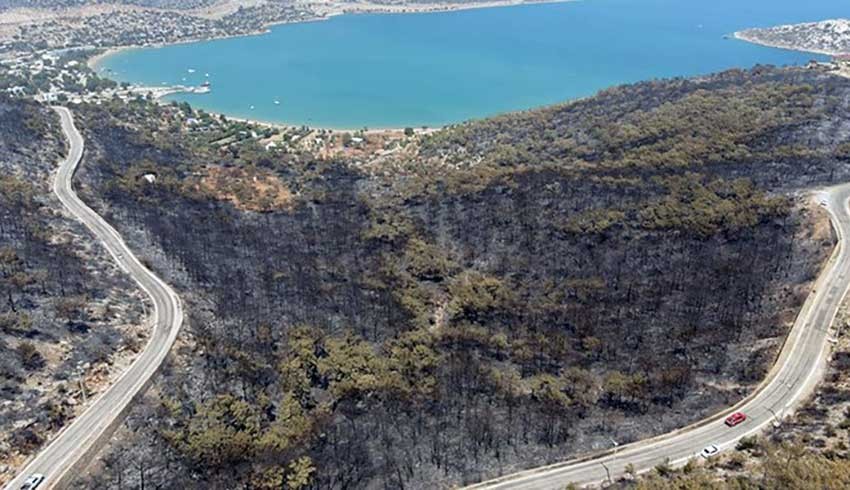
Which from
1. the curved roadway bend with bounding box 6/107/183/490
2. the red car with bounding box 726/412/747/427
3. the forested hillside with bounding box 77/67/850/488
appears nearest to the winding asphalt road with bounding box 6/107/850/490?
the curved roadway bend with bounding box 6/107/183/490

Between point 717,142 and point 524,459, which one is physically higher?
point 717,142

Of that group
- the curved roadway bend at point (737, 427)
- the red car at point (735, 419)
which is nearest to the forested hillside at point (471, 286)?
the curved roadway bend at point (737, 427)

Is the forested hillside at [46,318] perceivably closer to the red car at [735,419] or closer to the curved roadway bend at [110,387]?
the curved roadway bend at [110,387]

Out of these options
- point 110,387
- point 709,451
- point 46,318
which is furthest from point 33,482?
point 709,451

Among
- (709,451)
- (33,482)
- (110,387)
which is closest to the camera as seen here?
(33,482)

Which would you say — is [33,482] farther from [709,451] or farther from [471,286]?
[709,451]

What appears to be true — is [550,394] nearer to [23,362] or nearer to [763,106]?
[23,362]

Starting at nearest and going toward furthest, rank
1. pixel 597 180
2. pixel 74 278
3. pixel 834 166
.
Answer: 1. pixel 74 278
2. pixel 834 166
3. pixel 597 180

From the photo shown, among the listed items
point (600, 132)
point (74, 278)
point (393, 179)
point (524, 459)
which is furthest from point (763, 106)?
point (74, 278)
